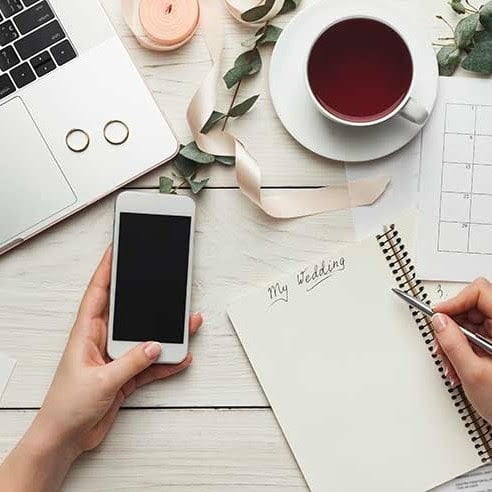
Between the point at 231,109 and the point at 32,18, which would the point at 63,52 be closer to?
the point at 32,18

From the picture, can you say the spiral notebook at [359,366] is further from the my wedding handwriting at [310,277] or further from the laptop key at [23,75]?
the laptop key at [23,75]

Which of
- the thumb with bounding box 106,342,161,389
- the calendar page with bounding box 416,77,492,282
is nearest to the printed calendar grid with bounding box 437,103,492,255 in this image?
the calendar page with bounding box 416,77,492,282

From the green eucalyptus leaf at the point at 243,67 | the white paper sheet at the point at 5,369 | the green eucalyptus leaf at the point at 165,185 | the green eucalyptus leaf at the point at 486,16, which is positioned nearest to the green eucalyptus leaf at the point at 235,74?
the green eucalyptus leaf at the point at 243,67

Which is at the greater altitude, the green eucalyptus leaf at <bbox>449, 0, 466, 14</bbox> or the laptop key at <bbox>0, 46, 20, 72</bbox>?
the laptop key at <bbox>0, 46, 20, 72</bbox>

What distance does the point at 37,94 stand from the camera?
818 mm

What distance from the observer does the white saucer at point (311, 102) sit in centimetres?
82

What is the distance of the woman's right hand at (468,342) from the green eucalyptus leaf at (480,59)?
0.19 m

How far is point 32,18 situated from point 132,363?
0.31 meters

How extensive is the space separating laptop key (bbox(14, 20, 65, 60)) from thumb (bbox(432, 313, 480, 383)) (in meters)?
0.41

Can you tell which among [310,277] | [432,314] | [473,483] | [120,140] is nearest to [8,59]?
[120,140]

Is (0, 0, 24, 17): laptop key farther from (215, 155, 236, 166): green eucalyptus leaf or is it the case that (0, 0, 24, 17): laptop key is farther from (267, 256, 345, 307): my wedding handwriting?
(267, 256, 345, 307): my wedding handwriting

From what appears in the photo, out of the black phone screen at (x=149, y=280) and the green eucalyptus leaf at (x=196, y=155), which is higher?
the green eucalyptus leaf at (x=196, y=155)

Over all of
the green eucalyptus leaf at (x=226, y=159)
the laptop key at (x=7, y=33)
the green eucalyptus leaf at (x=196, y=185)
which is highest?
the laptop key at (x=7, y=33)

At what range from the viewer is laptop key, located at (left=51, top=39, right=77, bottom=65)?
0.82m
